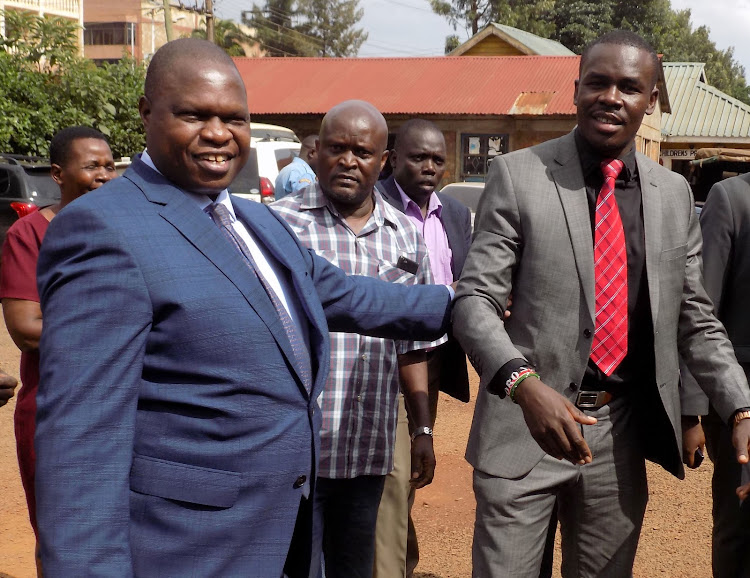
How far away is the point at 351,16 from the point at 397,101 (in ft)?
124

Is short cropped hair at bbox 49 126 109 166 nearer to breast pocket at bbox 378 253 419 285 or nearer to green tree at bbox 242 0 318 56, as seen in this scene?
breast pocket at bbox 378 253 419 285

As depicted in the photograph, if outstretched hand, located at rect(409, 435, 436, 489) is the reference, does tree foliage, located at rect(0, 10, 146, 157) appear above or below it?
above

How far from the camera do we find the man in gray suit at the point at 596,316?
291cm

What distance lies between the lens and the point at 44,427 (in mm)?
1785

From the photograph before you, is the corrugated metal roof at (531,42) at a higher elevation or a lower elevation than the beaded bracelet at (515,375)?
higher

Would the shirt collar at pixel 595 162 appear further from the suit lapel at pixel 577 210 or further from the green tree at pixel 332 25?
the green tree at pixel 332 25

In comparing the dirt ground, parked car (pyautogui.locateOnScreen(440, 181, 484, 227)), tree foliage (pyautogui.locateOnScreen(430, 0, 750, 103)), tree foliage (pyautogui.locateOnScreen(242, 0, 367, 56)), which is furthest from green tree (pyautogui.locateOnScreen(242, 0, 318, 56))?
the dirt ground

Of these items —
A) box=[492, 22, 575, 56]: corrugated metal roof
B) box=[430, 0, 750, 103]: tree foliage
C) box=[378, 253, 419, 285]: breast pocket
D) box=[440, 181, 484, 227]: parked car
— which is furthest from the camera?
box=[430, 0, 750, 103]: tree foliage

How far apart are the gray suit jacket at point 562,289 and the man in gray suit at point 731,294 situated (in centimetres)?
53

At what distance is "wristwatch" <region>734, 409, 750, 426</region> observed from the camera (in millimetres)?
2949

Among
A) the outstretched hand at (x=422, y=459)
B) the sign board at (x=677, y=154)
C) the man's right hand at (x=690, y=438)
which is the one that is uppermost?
the man's right hand at (x=690, y=438)

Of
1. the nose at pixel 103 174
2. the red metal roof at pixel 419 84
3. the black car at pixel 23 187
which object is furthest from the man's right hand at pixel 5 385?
the red metal roof at pixel 419 84

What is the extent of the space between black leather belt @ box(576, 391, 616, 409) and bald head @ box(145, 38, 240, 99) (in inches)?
63.4

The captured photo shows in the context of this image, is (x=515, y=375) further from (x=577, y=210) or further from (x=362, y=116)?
(x=362, y=116)
